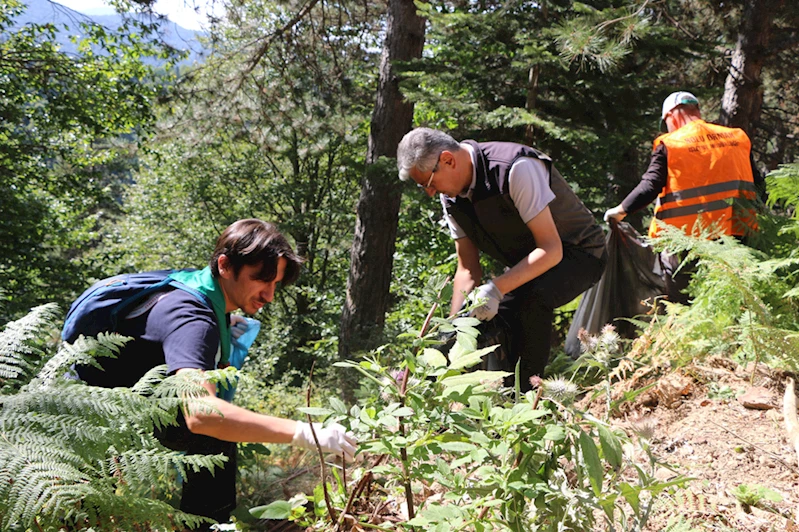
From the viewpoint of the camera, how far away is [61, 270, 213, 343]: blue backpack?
2115mm

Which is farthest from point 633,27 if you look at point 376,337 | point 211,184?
point 211,184

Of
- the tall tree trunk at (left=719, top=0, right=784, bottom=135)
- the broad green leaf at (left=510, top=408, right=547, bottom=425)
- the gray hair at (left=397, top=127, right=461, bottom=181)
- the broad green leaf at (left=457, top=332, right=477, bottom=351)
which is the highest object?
the tall tree trunk at (left=719, top=0, right=784, bottom=135)

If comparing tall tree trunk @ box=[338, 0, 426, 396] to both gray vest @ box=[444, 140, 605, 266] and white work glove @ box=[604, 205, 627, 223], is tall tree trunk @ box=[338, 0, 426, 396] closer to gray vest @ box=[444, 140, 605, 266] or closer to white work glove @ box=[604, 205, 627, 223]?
white work glove @ box=[604, 205, 627, 223]

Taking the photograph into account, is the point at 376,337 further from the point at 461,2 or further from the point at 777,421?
the point at 777,421

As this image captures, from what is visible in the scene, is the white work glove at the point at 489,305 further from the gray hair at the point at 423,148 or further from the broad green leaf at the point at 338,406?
the broad green leaf at the point at 338,406

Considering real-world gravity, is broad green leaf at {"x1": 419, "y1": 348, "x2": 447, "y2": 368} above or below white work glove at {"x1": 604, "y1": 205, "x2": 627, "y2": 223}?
below

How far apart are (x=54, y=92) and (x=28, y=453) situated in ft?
33.0

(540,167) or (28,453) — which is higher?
(540,167)

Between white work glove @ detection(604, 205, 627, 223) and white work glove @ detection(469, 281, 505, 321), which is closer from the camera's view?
white work glove @ detection(469, 281, 505, 321)

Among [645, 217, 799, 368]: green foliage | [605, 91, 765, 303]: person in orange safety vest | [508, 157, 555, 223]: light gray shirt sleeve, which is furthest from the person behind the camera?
[605, 91, 765, 303]: person in orange safety vest

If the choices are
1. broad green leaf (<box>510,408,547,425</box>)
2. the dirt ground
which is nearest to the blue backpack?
broad green leaf (<box>510,408,547,425</box>)

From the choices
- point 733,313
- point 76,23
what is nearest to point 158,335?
point 733,313

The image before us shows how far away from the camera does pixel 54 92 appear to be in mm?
9359

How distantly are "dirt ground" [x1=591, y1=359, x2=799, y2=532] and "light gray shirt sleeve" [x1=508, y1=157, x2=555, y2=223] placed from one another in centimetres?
96
